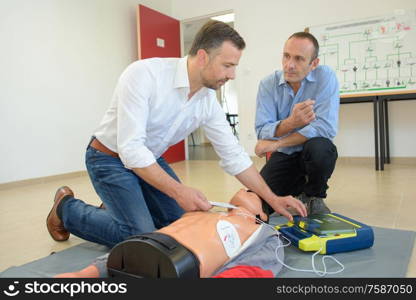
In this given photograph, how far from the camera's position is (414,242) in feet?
4.84

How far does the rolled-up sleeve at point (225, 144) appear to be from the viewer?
61.0 inches

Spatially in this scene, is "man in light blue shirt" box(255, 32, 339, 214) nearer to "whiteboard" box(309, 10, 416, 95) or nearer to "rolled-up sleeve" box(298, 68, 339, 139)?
"rolled-up sleeve" box(298, 68, 339, 139)

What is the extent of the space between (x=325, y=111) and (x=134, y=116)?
113cm

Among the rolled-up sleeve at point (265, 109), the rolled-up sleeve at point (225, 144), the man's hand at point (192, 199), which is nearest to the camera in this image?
the man's hand at point (192, 199)

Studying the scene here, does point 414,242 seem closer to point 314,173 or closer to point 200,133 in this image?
point 314,173

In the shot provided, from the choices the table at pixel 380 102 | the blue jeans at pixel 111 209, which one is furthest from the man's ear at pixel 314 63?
the table at pixel 380 102

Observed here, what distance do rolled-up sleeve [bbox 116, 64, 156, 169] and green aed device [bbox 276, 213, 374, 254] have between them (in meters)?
0.62

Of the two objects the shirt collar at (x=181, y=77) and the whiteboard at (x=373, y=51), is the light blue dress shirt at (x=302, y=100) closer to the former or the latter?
the shirt collar at (x=181, y=77)

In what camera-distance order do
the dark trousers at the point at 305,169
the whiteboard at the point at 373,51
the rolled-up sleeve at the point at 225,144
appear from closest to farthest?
the rolled-up sleeve at the point at 225,144 < the dark trousers at the point at 305,169 < the whiteboard at the point at 373,51

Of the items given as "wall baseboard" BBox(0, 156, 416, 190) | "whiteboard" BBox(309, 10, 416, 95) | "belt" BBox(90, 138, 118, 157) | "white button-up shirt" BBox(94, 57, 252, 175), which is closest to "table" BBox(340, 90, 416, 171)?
"whiteboard" BBox(309, 10, 416, 95)

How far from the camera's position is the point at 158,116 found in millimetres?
1414

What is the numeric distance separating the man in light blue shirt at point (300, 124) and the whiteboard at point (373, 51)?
2.13 meters

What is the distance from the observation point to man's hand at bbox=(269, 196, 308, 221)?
144 cm

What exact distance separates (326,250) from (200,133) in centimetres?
861
